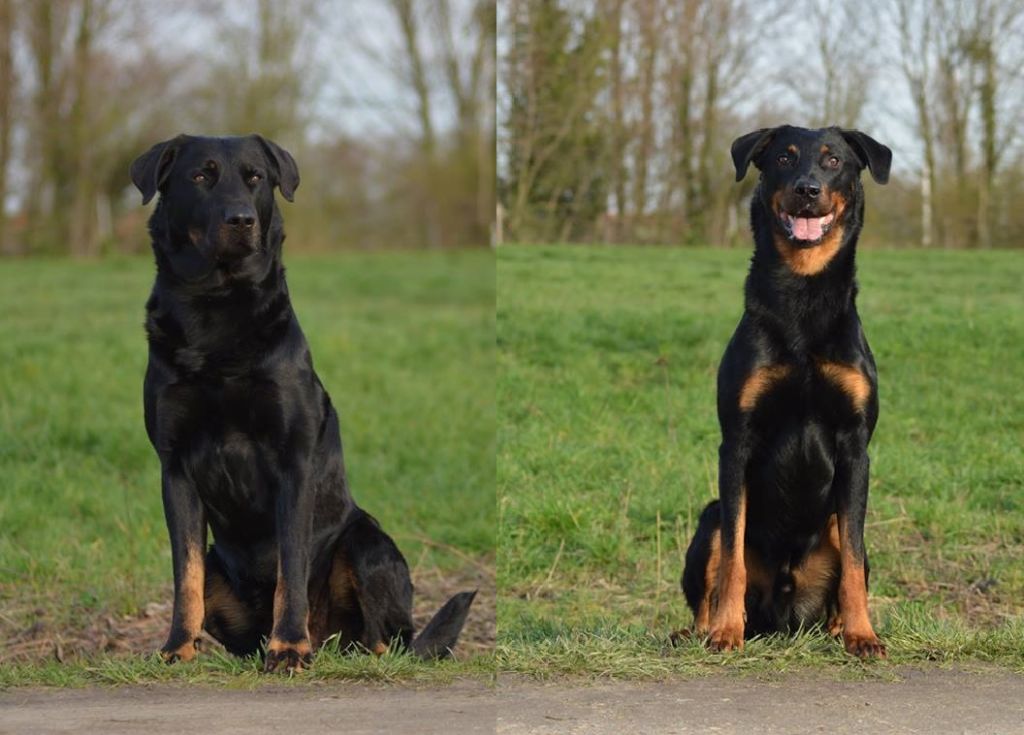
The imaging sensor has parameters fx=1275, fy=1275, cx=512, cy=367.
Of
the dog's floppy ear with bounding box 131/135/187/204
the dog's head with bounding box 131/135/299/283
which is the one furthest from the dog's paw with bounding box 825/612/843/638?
the dog's floppy ear with bounding box 131/135/187/204

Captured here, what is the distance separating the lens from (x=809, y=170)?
369 centimetres

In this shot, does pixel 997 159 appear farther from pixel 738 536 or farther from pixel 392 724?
pixel 392 724

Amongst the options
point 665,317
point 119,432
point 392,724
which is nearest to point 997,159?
point 665,317

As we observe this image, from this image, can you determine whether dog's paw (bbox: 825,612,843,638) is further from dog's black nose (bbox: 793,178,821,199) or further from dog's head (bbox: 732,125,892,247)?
dog's black nose (bbox: 793,178,821,199)

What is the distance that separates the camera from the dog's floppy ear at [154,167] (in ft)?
11.7

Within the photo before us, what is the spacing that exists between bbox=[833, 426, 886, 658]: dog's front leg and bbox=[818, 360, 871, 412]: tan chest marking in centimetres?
9

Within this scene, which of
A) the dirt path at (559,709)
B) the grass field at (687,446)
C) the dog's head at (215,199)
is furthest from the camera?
the grass field at (687,446)

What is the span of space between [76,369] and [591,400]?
5.71 m

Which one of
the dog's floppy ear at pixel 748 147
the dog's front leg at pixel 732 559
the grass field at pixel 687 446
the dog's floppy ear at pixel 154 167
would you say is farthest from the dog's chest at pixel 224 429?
the dog's floppy ear at pixel 748 147

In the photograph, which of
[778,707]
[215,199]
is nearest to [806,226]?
[778,707]

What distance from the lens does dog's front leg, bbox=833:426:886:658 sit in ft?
12.2

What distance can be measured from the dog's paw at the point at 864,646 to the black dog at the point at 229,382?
1.59m

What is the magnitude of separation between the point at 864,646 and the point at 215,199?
2286mm

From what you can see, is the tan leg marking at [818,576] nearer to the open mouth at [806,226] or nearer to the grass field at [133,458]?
the open mouth at [806,226]
